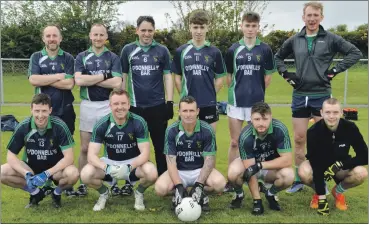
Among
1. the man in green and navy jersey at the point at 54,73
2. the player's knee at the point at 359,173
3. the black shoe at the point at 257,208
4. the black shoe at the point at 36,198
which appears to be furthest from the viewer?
the man in green and navy jersey at the point at 54,73

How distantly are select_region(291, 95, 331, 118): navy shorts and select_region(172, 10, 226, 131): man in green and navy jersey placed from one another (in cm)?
97

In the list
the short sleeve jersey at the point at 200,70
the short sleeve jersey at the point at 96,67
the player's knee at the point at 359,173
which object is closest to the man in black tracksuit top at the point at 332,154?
the player's knee at the point at 359,173

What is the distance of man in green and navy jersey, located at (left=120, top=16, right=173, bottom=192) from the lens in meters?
5.01

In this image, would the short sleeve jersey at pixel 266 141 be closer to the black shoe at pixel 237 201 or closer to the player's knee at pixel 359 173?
the black shoe at pixel 237 201

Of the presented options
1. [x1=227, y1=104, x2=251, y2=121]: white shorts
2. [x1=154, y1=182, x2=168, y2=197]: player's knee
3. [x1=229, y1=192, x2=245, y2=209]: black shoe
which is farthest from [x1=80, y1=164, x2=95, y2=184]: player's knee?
[x1=227, y1=104, x2=251, y2=121]: white shorts

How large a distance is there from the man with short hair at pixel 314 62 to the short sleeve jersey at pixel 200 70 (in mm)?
902

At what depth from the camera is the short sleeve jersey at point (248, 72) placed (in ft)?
16.1

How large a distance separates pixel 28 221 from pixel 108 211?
784 millimetres

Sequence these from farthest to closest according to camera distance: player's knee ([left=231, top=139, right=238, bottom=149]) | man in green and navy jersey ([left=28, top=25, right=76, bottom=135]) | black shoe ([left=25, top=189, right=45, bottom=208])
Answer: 1. player's knee ([left=231, top=139, right=238, bottom=149])
2. man in green and navy jersey ([left=28, top=25, right=76, bottom=135])
3. black shoe ([left=25, top=189, right=45, bottom=208])

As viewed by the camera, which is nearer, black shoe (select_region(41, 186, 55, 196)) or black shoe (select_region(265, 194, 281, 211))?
black shoe (select_region(265, 194, 281, 211))

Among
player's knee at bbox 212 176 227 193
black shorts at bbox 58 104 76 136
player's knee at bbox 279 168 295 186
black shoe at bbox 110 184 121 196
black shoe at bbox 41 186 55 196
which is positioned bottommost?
black shoe at bbox 110 184 121 196

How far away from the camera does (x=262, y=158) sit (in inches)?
179

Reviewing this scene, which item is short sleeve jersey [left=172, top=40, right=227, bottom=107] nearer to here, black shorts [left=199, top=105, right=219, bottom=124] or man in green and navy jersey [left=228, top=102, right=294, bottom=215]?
black shorts [left=199, top=105, right=219, bottom=124]

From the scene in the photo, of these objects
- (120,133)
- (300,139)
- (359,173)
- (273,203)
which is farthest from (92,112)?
(359,173)
